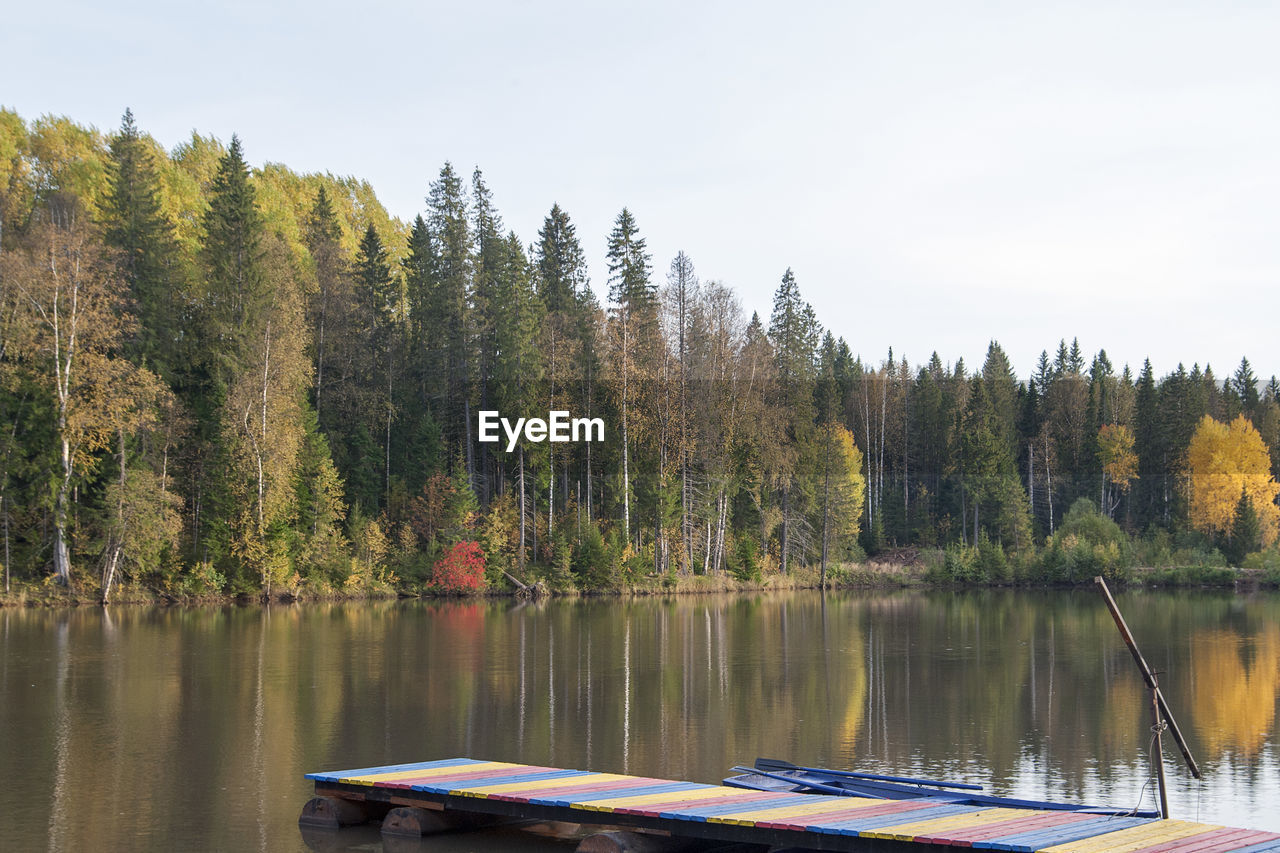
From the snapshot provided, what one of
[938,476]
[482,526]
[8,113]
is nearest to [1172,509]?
[938,476]

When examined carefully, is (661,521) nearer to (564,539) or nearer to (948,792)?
(564,539)

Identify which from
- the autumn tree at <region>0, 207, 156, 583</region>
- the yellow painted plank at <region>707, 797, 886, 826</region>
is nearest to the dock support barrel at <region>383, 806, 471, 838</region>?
the yellow painted plank at <region>707, 797, 886, 826</region>

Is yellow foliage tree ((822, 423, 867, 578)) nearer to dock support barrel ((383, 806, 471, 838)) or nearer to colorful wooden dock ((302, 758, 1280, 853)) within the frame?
colorful wooden dock ((302, 758, 1280, 853))

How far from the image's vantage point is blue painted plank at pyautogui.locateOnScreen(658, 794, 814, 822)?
10.4 metres

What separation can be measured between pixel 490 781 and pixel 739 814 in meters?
2.96

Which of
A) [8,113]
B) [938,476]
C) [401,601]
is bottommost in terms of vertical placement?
[401,601]

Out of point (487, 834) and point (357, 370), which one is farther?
point (357, 370)

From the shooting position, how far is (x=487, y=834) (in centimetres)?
1200

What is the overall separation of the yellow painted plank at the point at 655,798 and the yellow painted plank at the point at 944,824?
6.98 feet

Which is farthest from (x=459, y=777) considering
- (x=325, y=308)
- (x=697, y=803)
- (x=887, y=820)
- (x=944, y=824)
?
(x=325, y=308)

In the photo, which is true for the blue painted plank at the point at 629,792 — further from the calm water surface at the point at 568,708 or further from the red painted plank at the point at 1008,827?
the red painted plank at the point at 1008,827

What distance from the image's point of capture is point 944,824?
9.97 metres

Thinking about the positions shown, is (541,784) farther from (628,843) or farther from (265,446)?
(265,446)

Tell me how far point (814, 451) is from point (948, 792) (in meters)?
52.9
